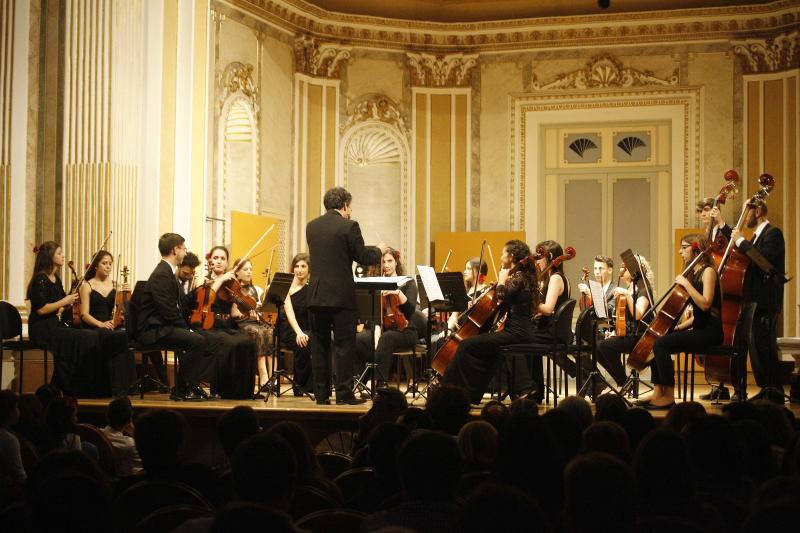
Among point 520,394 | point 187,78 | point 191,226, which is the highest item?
point 187,78

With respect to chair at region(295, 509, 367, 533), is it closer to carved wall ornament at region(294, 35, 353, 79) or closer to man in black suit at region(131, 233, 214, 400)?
man in black suit at region(131, 233, 214, 400)

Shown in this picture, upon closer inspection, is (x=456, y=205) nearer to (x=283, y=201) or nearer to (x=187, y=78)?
(x=283, y=201)

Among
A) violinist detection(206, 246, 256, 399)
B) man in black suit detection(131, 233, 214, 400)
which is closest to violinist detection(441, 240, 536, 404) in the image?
violinist detection(206, 246, 256, 399)

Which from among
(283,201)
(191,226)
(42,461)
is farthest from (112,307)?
(42,461)

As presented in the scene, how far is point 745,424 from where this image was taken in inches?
122

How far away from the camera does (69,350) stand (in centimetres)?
712

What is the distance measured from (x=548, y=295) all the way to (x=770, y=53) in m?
6.20

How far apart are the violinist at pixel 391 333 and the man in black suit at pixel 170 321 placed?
160 cm

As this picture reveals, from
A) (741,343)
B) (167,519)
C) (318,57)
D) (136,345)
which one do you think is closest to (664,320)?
(741,343)

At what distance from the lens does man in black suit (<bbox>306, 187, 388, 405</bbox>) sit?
6.15 meters

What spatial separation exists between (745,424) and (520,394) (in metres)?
4.11

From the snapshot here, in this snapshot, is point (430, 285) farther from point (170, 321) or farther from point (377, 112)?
point (377, 112)

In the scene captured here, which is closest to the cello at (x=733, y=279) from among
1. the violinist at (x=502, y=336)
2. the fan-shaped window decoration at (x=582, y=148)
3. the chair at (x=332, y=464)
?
the violinist at (x=502, y=336)

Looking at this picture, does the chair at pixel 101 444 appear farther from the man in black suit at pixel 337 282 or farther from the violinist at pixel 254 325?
the violinist at pixel 254 325
